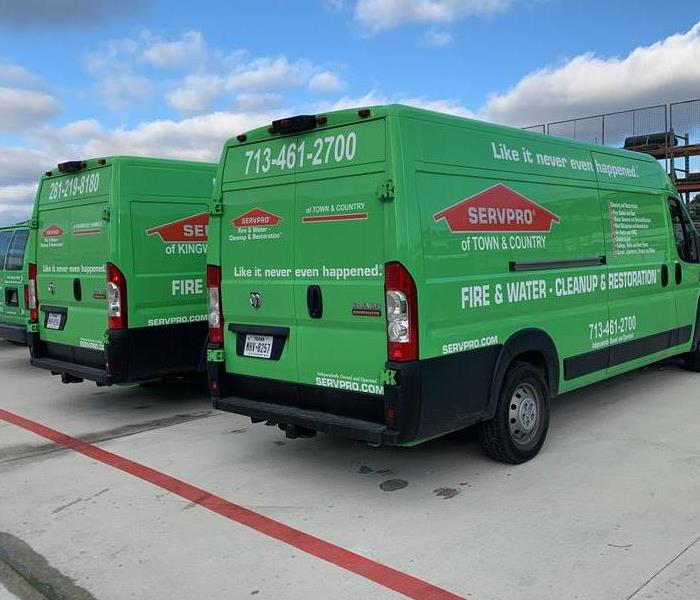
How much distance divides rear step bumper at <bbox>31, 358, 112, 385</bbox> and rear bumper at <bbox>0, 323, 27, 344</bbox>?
2.77 metres

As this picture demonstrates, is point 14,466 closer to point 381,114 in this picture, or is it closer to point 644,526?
point 381,114

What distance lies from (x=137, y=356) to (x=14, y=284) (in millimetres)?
5041

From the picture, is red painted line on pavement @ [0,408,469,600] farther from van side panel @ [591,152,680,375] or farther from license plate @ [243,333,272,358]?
van side panel @ [591,152,680,375]

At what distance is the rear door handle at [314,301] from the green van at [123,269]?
2.59 metres

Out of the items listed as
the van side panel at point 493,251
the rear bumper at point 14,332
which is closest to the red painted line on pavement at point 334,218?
the van side panel at point 493,251

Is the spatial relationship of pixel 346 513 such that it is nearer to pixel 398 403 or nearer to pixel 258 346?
pixel 398 403

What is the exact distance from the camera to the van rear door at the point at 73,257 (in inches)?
267

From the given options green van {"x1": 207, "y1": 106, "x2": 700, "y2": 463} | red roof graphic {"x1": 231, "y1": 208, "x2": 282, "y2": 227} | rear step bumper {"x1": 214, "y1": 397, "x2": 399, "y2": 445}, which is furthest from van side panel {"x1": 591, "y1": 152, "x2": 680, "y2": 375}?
red roof graphic {"x1": 231, "y1": 208, "x2": 282, "y2": 227}

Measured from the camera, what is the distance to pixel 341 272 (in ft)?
14.9

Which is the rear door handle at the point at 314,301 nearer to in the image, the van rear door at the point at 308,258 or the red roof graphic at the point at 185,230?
the van rear door at the point at 308,258

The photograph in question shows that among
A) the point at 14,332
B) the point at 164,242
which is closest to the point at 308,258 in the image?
Result: the point at 164,242

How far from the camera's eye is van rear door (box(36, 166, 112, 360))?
6.78 meters

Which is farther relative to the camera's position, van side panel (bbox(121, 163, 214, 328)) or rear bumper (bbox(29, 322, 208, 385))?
van side panel (bbox(121, 163, 214, 328))

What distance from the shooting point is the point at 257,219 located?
16.6 ft
